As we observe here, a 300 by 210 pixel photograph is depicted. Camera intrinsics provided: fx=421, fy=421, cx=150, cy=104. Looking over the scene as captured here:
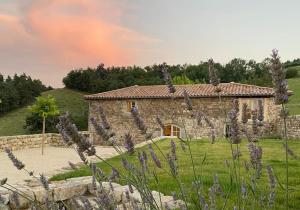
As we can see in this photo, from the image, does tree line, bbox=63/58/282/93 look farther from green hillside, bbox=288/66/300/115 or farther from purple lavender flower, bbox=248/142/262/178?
purple lavender flower, bbox=248/142/262/178

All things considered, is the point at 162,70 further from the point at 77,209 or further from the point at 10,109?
the point at 10,109

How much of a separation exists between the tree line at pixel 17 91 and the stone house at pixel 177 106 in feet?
43.6

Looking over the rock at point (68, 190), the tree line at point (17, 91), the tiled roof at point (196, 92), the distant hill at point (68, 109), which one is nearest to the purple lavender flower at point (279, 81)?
the rock at point (68, 190)

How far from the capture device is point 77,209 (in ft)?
7.96

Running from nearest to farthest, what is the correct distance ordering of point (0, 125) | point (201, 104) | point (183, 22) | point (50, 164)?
point (183, 22) → point (50, 164) → point (201, 104) → point (0, 125)

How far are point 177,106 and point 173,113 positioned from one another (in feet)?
2.21

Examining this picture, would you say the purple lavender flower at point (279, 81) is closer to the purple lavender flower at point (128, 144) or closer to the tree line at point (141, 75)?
the purple lavender flower at point (128, 144)

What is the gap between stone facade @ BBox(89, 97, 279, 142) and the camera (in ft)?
66.5

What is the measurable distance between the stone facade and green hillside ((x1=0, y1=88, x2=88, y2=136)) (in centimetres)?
525

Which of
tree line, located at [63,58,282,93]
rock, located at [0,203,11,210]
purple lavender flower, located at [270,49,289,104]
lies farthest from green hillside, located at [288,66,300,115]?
purple lavender flower, located at [270,49,289,104]

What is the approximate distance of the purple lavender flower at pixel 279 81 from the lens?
1.61 m

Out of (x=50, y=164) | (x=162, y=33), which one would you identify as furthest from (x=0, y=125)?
(x=162, y=33)

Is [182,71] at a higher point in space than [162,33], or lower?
higher

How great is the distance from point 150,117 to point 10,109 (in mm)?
18075
